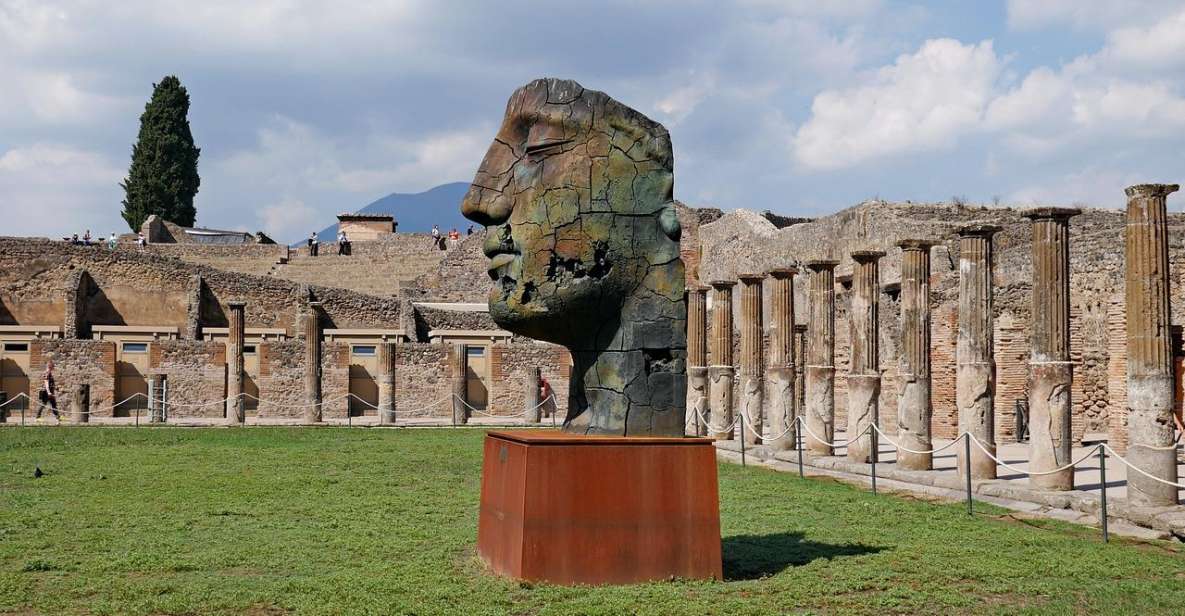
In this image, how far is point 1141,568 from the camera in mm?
8016

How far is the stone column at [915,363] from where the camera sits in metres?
15.0

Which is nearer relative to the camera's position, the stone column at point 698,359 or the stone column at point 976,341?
the stone column at point 976,341

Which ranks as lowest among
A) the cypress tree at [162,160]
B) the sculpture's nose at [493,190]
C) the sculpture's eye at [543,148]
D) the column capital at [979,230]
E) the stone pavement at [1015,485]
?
the stone pavement at [1015,485]

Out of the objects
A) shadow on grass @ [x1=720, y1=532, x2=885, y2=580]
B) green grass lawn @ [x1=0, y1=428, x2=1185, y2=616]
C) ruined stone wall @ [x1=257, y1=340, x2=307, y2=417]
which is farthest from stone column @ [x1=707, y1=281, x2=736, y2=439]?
ruined stone wall @ [x1=257, y1=340, x2=307, y2=417]

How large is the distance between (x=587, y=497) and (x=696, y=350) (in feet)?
56.3

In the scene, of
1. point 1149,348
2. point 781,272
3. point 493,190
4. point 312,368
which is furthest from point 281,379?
point 493,190

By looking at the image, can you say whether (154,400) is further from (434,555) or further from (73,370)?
(434,555)

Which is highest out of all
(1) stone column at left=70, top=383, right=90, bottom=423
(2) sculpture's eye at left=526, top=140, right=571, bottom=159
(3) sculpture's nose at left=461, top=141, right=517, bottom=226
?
(2) sculpture's eye at left=526, top=140, right=571, bottom=159

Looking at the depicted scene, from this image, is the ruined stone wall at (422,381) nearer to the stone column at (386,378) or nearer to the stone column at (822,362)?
the stone column at (386,378)

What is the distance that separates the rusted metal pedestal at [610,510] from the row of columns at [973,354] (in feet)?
16.6

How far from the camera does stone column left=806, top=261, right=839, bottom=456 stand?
1777 cm

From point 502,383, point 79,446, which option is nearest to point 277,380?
point 502,383

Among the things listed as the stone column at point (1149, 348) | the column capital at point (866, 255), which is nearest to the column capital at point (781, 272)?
the column capital at point (866, 255)

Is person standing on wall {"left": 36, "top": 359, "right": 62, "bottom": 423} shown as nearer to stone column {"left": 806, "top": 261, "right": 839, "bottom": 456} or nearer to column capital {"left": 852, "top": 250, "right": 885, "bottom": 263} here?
stone column {"left": 806, "top": 261, "right": 839, "bottom": 456}
